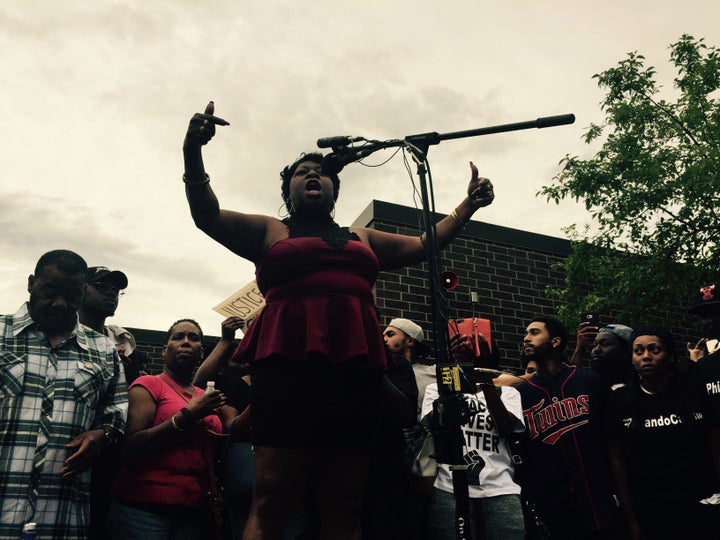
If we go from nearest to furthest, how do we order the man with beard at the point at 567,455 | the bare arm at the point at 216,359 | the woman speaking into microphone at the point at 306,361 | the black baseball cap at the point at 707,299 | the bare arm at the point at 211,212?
1. the woman speaking into microphone at the point at 306,361
2. the bare arm at the point at 211,212
3. the man with beard at the point at 567,455
4. the bare arm at the point at 216,359
5. the black baseball cap at the point at 707,299

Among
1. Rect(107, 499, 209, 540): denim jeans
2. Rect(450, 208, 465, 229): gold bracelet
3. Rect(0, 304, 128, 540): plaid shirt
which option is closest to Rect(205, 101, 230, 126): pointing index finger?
Rect(450, 208, 465, 229): gold bracelet

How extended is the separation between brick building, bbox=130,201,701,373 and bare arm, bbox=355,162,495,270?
6196 millimetres

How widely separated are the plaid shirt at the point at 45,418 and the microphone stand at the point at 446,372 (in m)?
1.69

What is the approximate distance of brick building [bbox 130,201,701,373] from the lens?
31.1 feet

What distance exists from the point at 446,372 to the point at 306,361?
1.75ft

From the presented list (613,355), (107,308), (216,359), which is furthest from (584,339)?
(107,308)

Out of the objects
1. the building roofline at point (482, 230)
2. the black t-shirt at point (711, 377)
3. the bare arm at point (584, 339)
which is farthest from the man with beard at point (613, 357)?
the building roofline at point (482, 230)

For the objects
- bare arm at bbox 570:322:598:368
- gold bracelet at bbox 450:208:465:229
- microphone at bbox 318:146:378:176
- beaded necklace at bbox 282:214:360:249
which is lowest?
beaded necklace at bbox 282:214:360:249

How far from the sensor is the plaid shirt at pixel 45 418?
111 inches

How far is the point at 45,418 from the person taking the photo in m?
2.97

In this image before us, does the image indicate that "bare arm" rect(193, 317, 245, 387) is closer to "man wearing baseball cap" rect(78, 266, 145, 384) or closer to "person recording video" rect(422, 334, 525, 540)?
"man wearing baseball cap" rect(78, 266, 145, 384)

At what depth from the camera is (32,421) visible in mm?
2920

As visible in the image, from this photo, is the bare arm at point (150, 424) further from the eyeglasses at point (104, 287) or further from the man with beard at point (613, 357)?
the man with beard at point (613, 357)

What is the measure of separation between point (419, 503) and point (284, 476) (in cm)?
213
